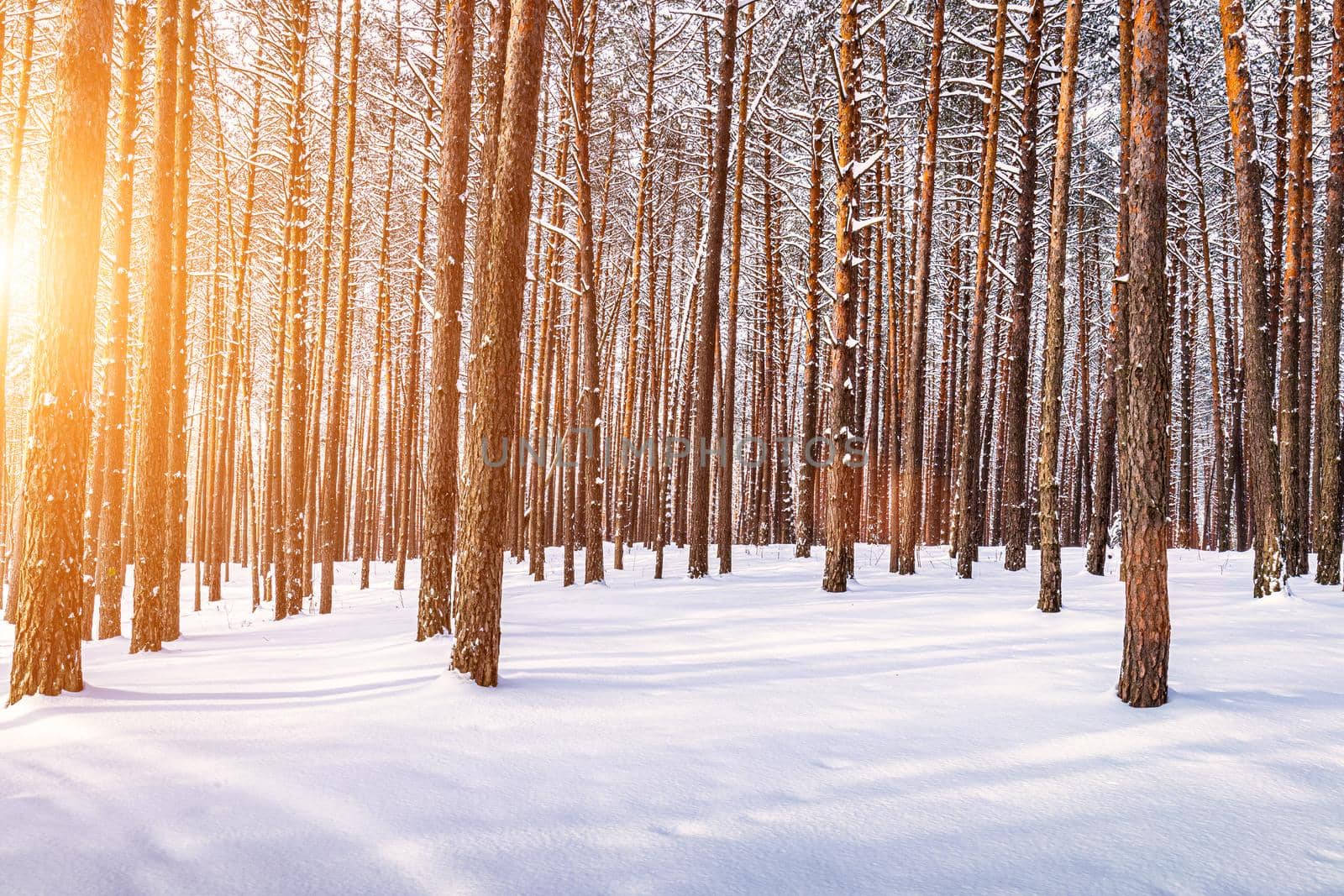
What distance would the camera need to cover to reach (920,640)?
639 cm

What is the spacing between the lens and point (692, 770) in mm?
3529

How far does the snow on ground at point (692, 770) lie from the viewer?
266 cm

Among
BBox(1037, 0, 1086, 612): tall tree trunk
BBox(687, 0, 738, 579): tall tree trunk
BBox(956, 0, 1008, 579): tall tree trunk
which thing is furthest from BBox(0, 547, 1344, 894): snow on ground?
BBox(687, 0, 738, 579): tall tree trunk

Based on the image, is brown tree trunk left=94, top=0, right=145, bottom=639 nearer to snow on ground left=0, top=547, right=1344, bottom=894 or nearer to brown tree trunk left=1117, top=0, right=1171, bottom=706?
snow on ground left=0, top=547, right=1344, bottom=894

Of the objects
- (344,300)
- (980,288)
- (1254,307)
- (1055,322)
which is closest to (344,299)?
(344,300)

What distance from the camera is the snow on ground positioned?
8.73 ft

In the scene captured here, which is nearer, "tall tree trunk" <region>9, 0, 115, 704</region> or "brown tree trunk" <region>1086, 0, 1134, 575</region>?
"tall tree trunk" <region>9, 0, 115, 704</region>

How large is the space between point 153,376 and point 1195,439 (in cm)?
5107

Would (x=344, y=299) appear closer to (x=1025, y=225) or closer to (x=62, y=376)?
(x=62, y=376)

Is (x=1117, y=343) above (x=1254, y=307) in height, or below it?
below

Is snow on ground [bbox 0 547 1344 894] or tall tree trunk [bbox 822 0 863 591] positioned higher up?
tall tree trunk [bbox 822 0 863 591]

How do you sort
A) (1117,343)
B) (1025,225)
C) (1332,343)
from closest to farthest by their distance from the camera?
(1332,343) → (1117,343) → (1025,225)

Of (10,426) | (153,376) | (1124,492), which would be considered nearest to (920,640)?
(1124,492)

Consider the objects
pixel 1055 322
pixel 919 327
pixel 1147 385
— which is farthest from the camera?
pixel 919 327
